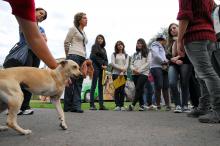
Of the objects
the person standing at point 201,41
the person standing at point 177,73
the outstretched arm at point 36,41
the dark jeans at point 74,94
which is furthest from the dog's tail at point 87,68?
the outstretched arm at point 36,41

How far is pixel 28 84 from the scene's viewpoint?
17.9 feet

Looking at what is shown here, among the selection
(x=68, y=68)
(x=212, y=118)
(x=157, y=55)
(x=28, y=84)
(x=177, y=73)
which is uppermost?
(x=157, y=55)

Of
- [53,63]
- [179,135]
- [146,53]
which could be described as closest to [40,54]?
[53,63]

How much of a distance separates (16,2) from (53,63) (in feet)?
1.81

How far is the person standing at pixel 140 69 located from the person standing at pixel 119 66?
0.24 m

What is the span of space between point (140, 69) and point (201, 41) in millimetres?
4934

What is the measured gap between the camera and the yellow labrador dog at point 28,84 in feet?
15.4

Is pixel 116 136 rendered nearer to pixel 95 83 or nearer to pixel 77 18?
pixel 77 18

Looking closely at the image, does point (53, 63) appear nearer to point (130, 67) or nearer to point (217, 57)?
point (217, 57)

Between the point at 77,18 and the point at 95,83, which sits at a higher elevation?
the point at 77,18

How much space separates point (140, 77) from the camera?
10.7 meters

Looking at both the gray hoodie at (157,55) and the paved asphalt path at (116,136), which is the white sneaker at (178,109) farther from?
the paved asphalt path at (116,136)

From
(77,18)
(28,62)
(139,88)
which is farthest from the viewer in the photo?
(139,88)

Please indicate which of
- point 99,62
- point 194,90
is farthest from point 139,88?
point 194,90
